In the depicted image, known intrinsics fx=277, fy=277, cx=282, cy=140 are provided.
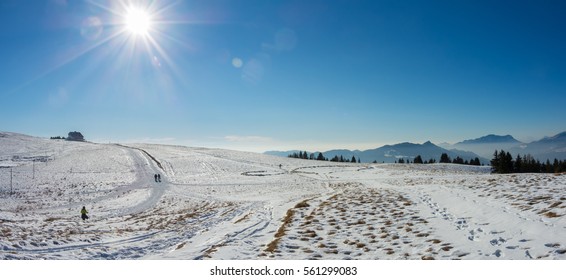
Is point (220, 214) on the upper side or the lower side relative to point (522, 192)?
lower

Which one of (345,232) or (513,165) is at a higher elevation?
(345,232)

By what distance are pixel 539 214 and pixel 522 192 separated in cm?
468

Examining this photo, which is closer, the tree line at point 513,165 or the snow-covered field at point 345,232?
the snow-covered field at point 345,232

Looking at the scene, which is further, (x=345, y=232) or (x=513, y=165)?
Result: (x=513, y=165)

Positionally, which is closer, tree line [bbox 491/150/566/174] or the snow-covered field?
the snow-covered field

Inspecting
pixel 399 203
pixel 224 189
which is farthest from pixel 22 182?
pixel 399 203

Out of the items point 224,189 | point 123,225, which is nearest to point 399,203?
point 123,225

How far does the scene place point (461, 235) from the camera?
7637mm
